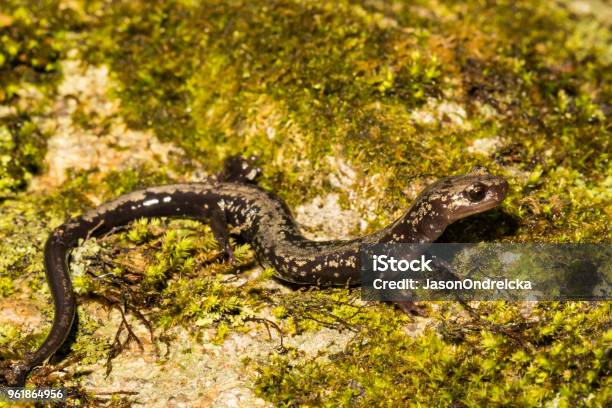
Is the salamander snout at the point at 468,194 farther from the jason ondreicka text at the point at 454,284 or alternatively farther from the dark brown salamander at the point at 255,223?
the jason ondreicka text at the point at 454,284

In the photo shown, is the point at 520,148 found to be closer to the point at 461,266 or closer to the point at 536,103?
the point at 536,103

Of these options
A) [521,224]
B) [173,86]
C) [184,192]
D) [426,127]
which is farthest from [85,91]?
[521,224]

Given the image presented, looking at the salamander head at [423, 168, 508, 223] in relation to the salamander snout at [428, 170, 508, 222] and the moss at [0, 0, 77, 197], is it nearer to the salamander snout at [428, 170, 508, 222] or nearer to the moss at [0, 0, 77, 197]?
the salamander snout at [428, 170, 508, 222]

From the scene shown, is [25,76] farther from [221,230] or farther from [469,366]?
[469,366]

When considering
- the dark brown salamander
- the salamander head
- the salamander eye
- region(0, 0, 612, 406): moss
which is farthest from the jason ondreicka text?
the salamander eye

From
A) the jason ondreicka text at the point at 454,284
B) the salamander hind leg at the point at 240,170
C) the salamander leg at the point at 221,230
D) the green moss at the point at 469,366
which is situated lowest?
the green moss at the point at 469,366

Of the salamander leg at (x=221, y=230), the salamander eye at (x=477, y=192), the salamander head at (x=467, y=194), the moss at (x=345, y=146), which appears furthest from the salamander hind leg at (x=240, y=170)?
the salamander eye at (x=477, y=192)

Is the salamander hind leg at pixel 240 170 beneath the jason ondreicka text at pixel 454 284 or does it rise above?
above
